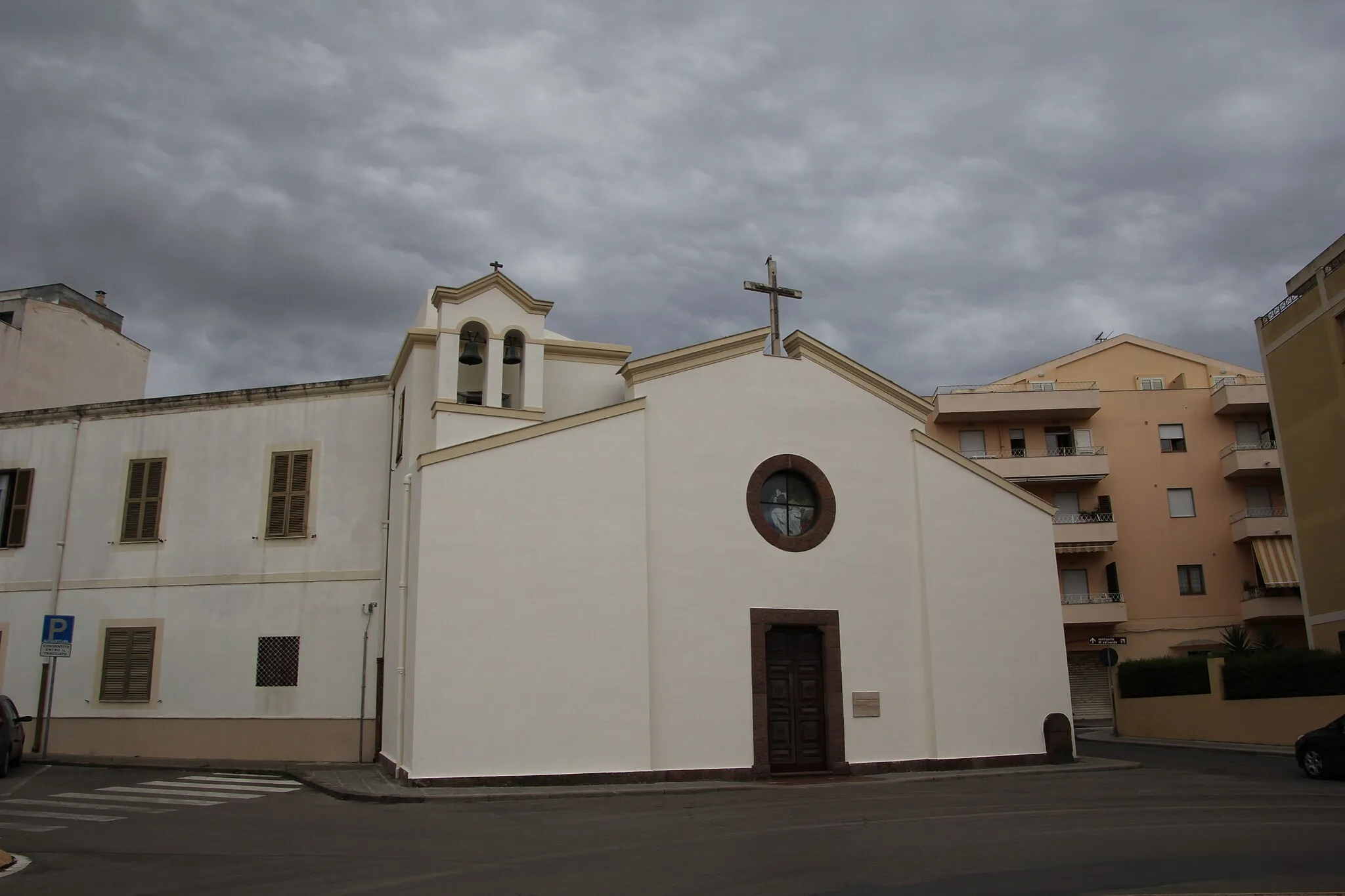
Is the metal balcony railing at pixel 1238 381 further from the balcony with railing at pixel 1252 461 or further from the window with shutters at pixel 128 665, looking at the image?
the window with shutters at pixel 128 665

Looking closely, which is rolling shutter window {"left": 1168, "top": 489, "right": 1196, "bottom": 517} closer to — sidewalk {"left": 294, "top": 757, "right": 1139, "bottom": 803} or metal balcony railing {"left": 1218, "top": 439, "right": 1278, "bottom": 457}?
metal balcony railing {"left": 1218, "top": 439, "right": 1278, "bottom": 457}

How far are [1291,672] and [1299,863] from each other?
593 inches

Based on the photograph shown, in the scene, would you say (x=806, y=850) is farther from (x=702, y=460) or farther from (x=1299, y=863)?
(x=702, y=460)

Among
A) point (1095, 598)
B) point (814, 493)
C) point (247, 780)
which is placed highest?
point (814, 493)

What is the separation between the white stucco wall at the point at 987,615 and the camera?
18438 mm

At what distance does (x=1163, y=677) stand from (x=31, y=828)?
2498 centimetres

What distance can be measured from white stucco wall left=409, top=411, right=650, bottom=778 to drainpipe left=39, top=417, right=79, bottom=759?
839 cm

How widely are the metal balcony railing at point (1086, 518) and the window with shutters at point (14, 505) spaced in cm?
3084

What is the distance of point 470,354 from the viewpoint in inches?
721

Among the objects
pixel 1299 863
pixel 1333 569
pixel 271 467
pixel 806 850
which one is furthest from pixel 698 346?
pixel 1333 569

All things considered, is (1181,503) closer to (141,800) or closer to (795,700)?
(795,700)

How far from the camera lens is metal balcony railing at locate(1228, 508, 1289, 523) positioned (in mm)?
35812

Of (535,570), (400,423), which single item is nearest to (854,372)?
(535,570)

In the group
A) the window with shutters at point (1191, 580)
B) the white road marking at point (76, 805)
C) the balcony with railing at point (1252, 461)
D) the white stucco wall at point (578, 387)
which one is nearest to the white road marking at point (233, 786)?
the white road marking at point (76, 805)
